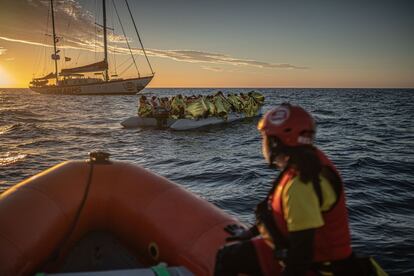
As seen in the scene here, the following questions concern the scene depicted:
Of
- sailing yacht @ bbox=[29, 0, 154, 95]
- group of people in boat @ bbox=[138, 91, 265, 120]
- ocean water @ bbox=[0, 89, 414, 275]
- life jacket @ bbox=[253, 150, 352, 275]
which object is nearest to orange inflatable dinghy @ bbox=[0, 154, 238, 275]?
life jacket @ bbox=[253, 150, 352, 275]

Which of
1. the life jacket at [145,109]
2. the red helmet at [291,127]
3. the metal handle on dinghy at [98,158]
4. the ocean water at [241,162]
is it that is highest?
the red helmet at [291,127]

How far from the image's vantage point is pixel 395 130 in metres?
21.0

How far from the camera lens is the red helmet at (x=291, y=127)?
2.20 metres

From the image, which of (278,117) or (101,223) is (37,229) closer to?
(101,223)

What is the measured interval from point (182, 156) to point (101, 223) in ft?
29.7

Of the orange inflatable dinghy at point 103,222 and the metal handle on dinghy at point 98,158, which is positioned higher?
the metal handle on dinghy at point 98,158

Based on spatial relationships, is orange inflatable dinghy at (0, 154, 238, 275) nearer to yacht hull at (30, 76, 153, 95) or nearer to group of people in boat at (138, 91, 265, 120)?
group of people in boat at (138, 91, 265, 120)

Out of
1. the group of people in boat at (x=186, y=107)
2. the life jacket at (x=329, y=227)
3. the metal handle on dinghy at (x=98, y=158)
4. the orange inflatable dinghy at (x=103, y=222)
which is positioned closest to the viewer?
the life jacket at (x=329, y=227)

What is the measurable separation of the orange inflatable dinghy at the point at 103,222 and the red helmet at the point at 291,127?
140 cm

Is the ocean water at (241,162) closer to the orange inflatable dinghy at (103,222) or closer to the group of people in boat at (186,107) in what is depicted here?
the group of people in boat at (186,107)

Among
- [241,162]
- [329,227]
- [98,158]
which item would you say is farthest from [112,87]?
[329,227]

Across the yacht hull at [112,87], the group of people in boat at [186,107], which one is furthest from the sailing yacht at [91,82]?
the group of people in boat at [186,107]

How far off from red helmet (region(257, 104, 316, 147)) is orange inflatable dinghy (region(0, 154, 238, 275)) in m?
→ 1.40

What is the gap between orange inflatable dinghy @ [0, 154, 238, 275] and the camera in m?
3.33
